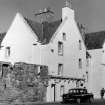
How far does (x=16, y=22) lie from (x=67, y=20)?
7770mm

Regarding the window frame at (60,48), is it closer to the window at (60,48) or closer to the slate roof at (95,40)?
the window at (60,48)

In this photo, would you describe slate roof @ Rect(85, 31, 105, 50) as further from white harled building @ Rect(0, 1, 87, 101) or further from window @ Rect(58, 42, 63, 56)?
window @ Rect(58, 42, 63, 56)

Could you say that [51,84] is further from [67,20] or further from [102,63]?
[102,63]

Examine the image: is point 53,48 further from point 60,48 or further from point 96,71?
point 96,71

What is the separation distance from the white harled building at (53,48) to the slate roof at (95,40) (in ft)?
15.7

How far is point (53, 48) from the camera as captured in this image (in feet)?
152

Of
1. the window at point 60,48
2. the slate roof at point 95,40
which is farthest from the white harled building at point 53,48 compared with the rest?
the slate roof at point 95,40

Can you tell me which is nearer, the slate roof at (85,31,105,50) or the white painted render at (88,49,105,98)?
the white painted render at (88,49,105,98)

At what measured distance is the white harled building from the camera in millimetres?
45562

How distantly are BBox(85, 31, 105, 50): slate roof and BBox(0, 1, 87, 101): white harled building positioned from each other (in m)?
4.77

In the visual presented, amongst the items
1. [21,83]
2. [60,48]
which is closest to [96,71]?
[60,48]

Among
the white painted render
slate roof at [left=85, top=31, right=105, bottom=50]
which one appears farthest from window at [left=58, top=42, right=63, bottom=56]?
slate roof at [left=85, top=31, right=105, bottom=50]

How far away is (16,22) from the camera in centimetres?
4959

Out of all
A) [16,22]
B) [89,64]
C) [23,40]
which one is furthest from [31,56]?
[89,64]
